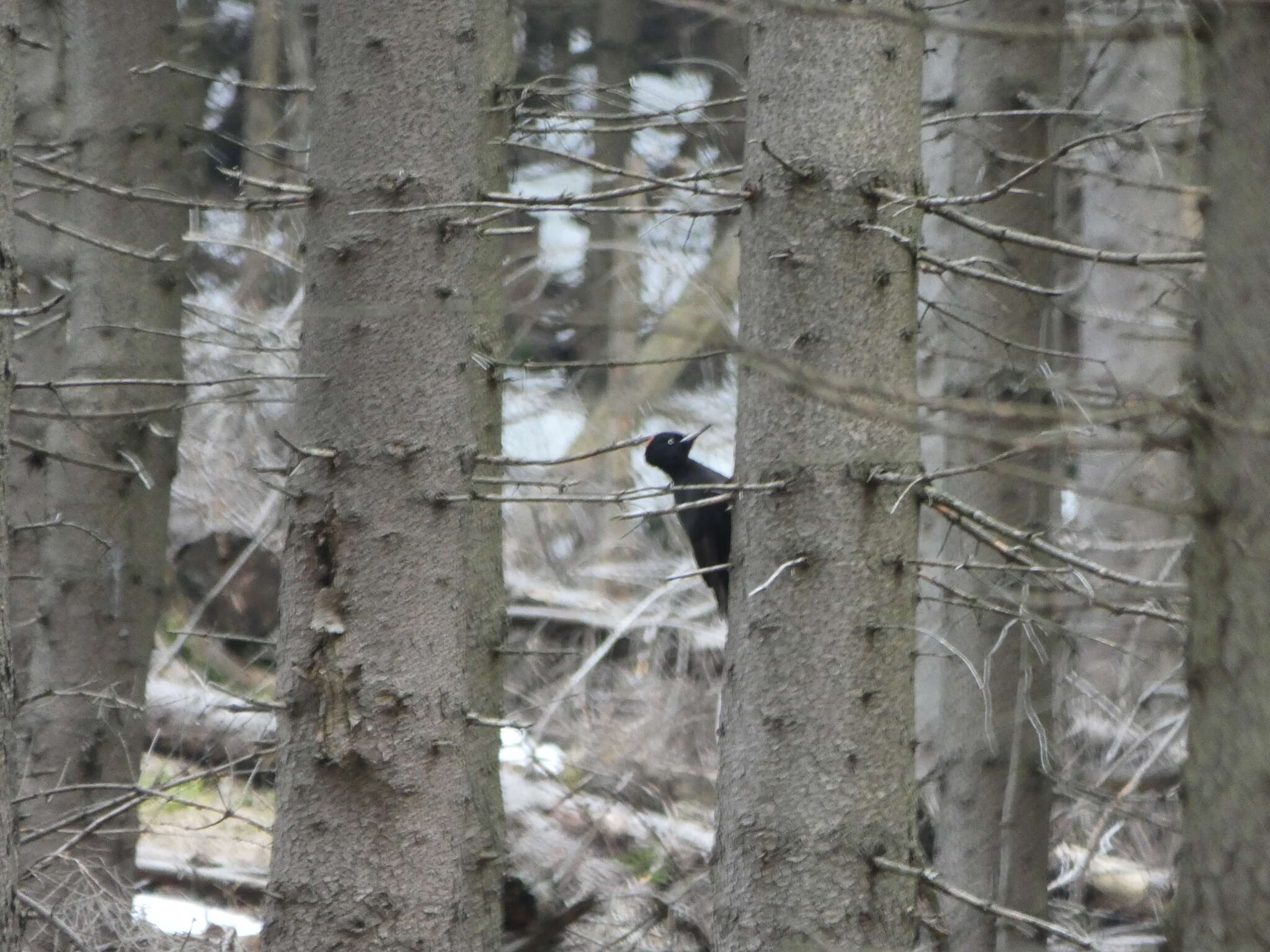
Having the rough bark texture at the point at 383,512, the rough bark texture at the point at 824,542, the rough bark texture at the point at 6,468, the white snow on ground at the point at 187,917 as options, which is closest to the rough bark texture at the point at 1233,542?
the rough bark texture at the point at 824,542

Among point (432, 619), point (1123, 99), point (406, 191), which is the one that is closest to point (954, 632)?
point (432, 619)

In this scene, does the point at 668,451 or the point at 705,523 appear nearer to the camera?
the point at 705,523

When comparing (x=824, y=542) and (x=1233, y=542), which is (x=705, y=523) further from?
(x=1233, y=542)

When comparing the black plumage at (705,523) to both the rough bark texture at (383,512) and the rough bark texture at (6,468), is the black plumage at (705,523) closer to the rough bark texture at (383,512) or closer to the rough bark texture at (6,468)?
the rough bark texture at (383,512)

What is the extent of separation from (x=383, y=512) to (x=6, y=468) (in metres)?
1.09

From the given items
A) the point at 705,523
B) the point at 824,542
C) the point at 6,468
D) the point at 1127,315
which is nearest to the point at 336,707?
the point at 6,468

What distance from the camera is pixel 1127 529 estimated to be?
27.2ft

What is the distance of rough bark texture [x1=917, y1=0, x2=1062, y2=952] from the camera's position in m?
5.43

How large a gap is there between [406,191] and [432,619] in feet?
4.09

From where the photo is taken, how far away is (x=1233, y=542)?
1.92 meters

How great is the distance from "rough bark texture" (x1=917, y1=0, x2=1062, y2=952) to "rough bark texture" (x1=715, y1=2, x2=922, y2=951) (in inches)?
54.4

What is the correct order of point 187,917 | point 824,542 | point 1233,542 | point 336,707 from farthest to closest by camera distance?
point 187,917, point 336,707, point 824,542, point 1233,542

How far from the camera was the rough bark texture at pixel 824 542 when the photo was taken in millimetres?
3783

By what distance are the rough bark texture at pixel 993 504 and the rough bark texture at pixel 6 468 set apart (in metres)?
3.16
